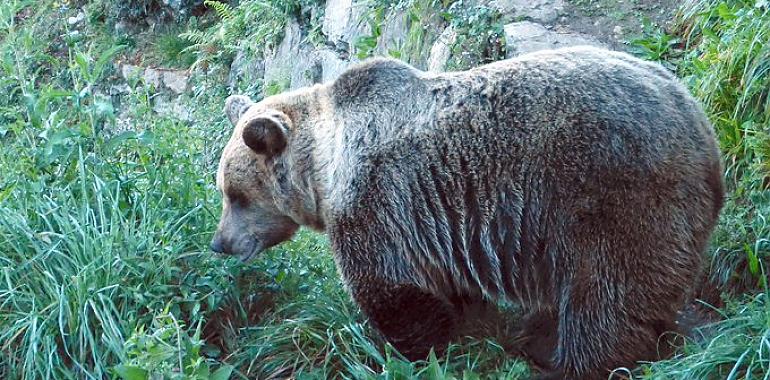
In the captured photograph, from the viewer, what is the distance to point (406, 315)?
462cm

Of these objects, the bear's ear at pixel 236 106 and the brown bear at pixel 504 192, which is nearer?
the brown bear at pixel 504 192

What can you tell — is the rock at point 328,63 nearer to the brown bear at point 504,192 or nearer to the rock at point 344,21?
the rock at point 344,21

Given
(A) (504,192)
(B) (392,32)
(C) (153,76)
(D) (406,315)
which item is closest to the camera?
(A) (504,192)

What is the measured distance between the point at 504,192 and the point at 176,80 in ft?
28.4

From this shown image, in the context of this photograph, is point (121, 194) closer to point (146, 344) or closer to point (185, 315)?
point (185, 315)

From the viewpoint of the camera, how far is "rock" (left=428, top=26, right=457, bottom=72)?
7.27 meters

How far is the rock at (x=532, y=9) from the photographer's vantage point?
23.6ft

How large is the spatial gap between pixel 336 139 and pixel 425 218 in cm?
64

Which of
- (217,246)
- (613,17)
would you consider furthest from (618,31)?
(217,246)

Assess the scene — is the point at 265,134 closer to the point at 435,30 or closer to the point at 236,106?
the point at 236,106

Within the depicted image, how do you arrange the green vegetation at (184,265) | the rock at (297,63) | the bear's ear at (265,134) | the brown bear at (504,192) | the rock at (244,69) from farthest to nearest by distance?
the rock at (244,69), the rock at (297,63), the bear's ear at (265,134), the green vegetation at (184,265), the brown bear at (504,192)

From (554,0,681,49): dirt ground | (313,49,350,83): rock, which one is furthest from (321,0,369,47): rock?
(554,0,681,49): dirt ground

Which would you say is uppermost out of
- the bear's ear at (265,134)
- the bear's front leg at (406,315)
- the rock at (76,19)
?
the bear's ear at (265,134)

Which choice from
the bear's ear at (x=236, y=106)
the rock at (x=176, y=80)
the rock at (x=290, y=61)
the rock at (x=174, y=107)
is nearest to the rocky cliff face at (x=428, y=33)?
the rock at (x=290, y=61)
